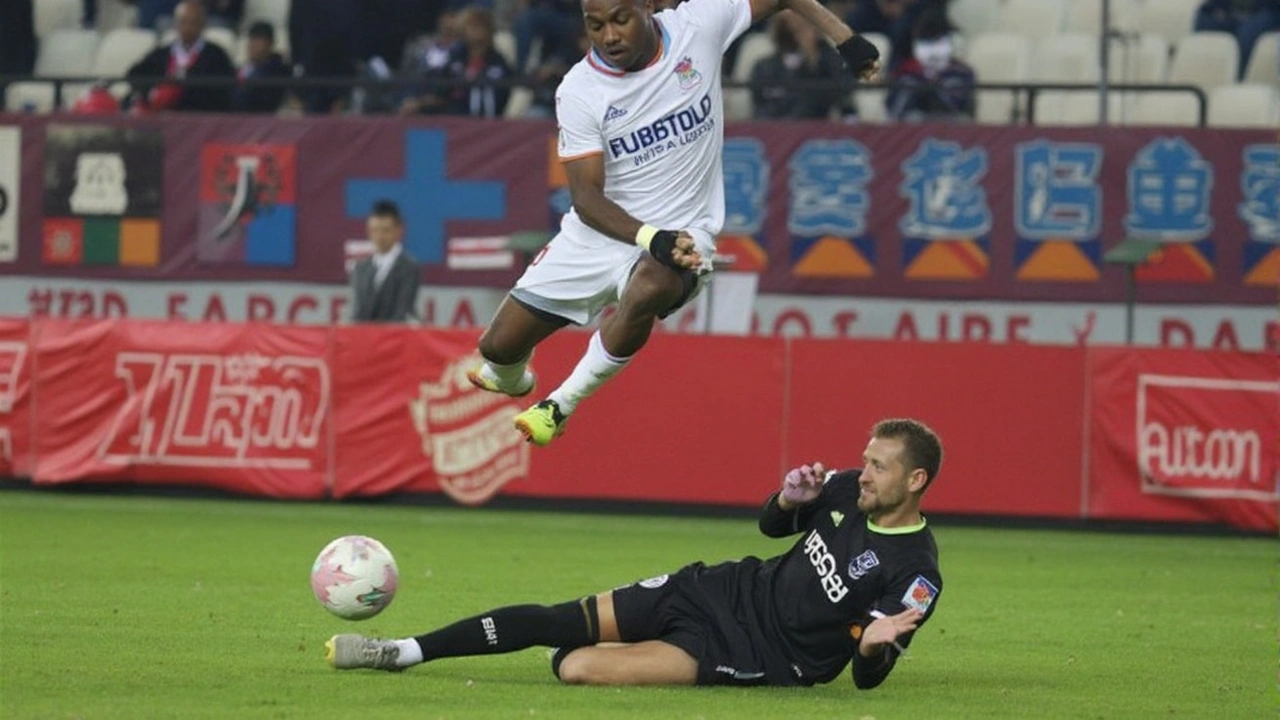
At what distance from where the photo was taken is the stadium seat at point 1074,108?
21.2 m

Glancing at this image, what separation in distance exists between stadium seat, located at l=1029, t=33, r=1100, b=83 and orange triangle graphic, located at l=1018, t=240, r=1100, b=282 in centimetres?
207

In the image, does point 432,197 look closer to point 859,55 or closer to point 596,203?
point 596,203

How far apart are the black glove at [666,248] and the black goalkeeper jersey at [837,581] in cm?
118

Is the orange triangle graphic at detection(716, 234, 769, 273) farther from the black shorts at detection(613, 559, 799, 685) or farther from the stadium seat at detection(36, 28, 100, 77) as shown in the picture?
the black shorts at detection(613, 559, 799, 685)

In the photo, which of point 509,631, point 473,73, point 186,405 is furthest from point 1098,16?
point 509,631

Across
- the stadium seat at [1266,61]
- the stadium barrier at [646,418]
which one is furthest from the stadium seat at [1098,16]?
the stadium barrier at [646,418]

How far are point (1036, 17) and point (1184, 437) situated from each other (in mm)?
6032

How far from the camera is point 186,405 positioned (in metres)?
18.7

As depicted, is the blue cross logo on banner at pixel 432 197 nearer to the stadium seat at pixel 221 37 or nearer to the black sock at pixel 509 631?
the stadium seat at pixel 221 37

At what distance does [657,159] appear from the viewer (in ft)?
35.1

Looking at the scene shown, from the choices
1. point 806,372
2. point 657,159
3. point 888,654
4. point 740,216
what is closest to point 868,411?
point 806,372

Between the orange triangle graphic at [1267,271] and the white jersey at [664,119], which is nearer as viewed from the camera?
the white jersey at [664,119]

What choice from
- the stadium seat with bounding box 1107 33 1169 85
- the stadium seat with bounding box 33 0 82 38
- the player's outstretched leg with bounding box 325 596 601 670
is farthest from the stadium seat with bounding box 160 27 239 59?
the player's outstretched leg with bounding box 325 596 601 670

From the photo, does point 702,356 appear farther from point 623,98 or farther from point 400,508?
point 623,98
